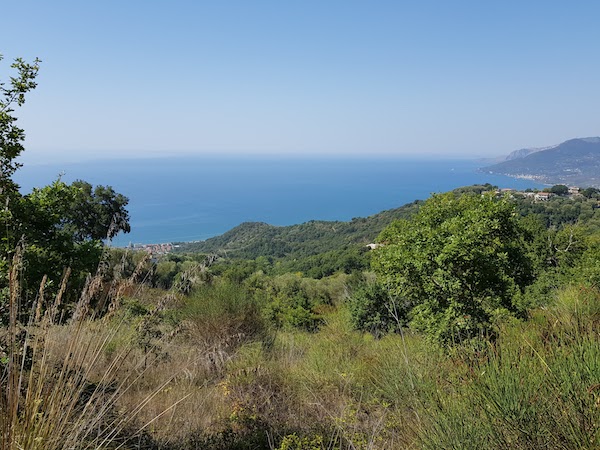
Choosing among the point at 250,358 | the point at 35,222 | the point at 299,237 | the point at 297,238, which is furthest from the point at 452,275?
the point at 299,237

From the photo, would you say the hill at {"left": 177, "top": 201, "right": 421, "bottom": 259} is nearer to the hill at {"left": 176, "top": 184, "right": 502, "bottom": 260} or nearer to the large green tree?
the hill at {"left": 176, "top": 184, "right": 502, "bottom": 260}

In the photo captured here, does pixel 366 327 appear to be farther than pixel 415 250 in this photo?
Yes

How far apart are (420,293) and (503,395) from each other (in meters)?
6.15

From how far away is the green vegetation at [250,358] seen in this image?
55.4 inches

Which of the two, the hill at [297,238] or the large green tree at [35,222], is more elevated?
the large green tree at [35,222]

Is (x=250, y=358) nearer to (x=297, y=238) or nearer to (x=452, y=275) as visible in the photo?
(x=452, y=275)

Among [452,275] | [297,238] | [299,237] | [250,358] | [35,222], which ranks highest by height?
[35,222]

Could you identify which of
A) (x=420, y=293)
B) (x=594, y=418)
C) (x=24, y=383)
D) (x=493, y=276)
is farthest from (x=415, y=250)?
(x=24, y=383)

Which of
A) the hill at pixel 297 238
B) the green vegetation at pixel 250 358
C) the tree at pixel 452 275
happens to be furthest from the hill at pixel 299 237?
the green vegetation at pixel 250 358

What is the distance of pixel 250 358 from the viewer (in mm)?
4883

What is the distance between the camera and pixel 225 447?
9.11ft

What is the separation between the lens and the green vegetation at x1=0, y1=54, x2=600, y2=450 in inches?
55.4

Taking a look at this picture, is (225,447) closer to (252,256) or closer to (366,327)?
(366,327)

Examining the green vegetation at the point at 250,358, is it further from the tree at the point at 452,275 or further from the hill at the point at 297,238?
the hill at the point at 297,238
